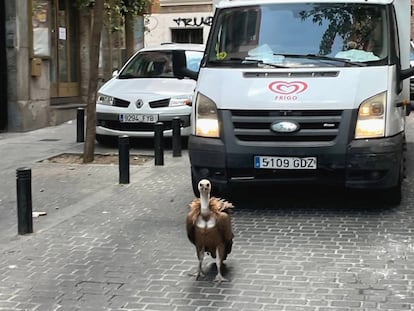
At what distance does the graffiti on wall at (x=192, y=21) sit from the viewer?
3156cm

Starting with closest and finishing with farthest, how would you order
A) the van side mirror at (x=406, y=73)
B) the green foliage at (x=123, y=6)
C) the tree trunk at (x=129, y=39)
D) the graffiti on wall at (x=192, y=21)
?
the van side mirror at (x=406, y=73) → the green foliage at (x=123, y=6) → the tree trunk at (x=129, y=39) → the graffiti on wall at (x=192, y=21)

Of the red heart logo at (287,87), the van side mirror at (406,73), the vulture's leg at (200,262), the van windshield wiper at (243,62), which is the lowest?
the vulture's leg at (200,262)

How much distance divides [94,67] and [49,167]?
1.63 m

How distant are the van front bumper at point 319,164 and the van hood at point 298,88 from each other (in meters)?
0.41

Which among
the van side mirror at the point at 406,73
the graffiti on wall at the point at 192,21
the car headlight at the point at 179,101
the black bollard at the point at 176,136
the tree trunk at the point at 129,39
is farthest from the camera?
the graffiti on wall at the point at 192,21

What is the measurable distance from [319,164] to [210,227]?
2039mm

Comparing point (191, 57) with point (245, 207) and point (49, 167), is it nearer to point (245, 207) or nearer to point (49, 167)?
point (49, 167)

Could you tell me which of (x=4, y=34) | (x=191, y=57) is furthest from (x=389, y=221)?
(x=4, y=34)

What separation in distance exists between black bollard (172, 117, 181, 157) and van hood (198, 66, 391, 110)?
3.89 m

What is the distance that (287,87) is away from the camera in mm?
6770

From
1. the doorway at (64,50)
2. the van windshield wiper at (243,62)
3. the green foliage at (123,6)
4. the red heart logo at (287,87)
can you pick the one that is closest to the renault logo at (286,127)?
the red heart logo at (287,87)

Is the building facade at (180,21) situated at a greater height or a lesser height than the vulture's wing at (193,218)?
greater

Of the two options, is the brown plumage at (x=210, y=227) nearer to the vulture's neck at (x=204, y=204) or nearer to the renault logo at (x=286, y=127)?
the vulture's neck at (x=204, y=204)

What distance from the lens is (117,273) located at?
5.35m
